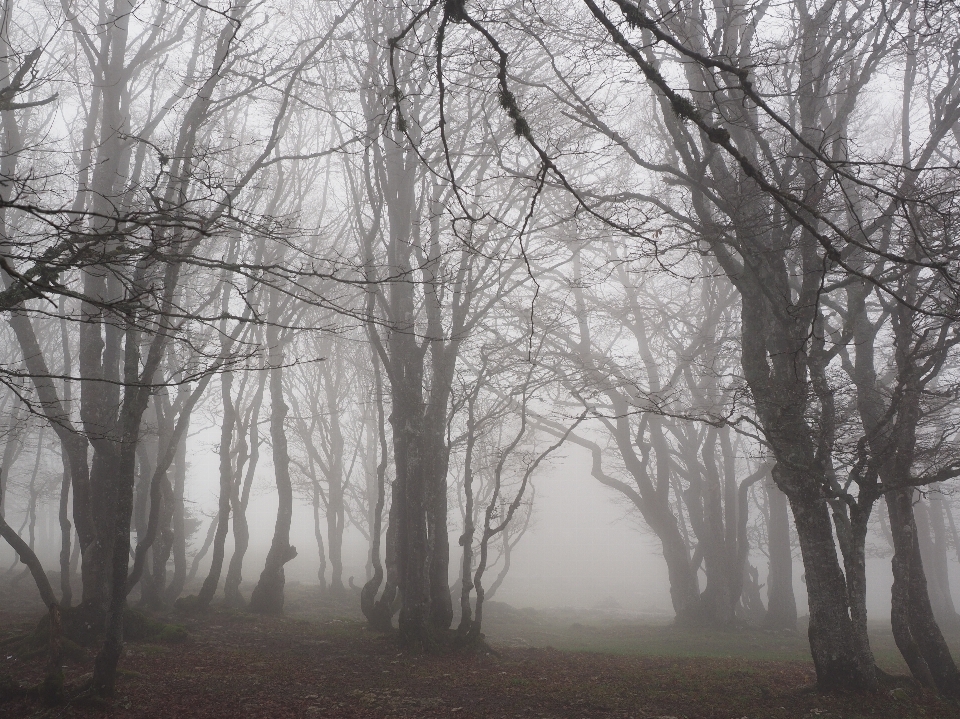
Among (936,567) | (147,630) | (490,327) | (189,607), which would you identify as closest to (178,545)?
(189,607)

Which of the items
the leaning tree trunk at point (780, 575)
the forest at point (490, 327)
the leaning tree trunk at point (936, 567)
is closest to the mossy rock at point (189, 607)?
the forest at point (490, 327)

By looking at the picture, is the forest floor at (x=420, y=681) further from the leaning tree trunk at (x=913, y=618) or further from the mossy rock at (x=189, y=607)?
the mossy rock at (x=189, y=607)

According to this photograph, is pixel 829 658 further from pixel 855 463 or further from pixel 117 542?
pixel 117 542

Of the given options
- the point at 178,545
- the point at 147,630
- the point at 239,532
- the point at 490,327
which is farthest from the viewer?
the point at 178,545

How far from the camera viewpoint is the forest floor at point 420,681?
673 cm

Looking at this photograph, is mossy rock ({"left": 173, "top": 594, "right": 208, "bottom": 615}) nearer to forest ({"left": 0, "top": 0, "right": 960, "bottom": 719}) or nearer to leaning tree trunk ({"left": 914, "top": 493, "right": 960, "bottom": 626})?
forest ({"left": 0, "top": 0, "right": 960, "bottom": 719})

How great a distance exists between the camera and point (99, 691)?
253 inches

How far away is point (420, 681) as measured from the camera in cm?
819

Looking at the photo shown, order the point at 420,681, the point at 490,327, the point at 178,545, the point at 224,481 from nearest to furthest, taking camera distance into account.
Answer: the point at 420,681 → the point at 490,327 → the point at 224,481 → the point at 178,545

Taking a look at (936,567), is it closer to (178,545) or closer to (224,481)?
(224,481)

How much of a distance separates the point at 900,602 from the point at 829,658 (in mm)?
1650

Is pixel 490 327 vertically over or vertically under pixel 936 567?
over

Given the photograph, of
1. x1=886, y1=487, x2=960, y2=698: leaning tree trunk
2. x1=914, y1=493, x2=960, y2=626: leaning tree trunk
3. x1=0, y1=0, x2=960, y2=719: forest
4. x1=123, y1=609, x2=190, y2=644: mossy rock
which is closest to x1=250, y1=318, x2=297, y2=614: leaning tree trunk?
x1=0, y1=0, x2=960, y2=719: forest

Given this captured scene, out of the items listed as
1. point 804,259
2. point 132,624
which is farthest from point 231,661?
point 804,259
